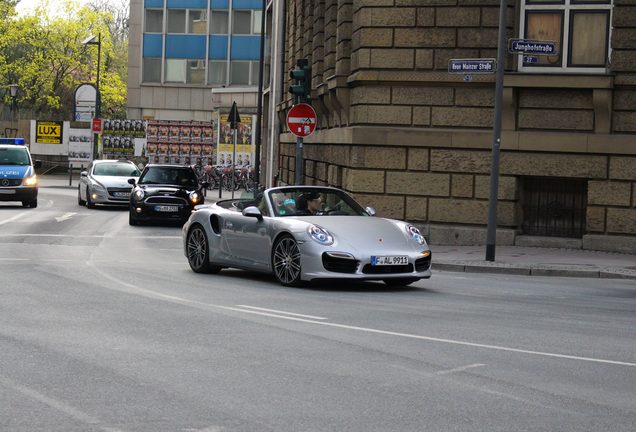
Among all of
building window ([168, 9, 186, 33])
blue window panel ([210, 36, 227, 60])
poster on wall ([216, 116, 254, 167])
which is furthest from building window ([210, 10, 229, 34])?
poster on wall ([216, 116, 254, 167])

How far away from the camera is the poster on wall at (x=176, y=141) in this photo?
6038cm

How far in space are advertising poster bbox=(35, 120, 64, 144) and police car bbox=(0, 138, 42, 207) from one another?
3328cm

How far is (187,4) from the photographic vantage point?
81.4m

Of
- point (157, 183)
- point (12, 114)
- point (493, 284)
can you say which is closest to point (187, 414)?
point (493, 284)

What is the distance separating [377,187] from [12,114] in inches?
2911

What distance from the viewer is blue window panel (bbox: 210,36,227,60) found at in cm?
8150

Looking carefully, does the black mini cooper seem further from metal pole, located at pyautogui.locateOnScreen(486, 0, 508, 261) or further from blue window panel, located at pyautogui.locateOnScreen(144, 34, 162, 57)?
blue window panel, located at pyautogui.locateOnScreen(144, 34, 162, 57)

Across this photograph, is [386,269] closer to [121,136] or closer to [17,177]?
[17,177]

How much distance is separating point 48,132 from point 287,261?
5715 cm

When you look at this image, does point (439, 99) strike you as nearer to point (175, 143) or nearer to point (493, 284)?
point (493, 284)

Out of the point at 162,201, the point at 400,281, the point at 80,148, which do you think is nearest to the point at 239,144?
the point at 80,148

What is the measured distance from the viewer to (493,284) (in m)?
16.6

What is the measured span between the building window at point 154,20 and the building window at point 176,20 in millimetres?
579

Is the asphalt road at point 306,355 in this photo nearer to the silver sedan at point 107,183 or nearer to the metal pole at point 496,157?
the metal pole at point 496,157
